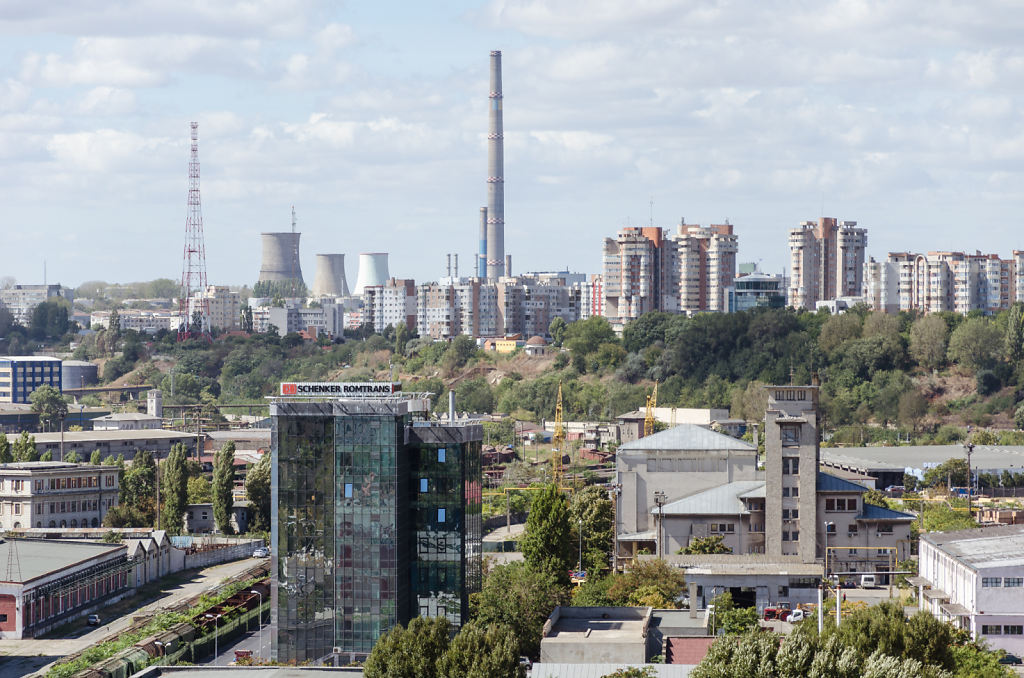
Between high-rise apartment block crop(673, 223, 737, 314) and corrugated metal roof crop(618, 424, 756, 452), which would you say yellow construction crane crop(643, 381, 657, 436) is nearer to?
corrugated metal roof crop(618, 424, 756, 452)

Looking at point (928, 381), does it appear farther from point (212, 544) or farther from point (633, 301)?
point (212, 544)

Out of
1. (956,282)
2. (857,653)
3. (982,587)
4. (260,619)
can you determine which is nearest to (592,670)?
(857,653)

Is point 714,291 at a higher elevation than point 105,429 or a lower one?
higher

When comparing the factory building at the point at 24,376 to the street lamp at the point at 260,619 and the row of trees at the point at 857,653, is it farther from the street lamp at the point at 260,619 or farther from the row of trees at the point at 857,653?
the row of trees at the point at 857,653

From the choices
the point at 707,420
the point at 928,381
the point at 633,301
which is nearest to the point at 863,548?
the point at 707,420

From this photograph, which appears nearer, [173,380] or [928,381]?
[928,381]

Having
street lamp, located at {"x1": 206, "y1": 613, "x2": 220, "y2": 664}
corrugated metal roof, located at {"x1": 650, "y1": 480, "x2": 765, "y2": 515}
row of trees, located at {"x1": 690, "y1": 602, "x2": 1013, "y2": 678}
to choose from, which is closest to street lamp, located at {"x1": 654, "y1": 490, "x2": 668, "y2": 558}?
corrugated metal roof, located at {"x1": 650, "y1": 480, "x2": 765, "y2": 515}

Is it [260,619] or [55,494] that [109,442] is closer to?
[55,494]
